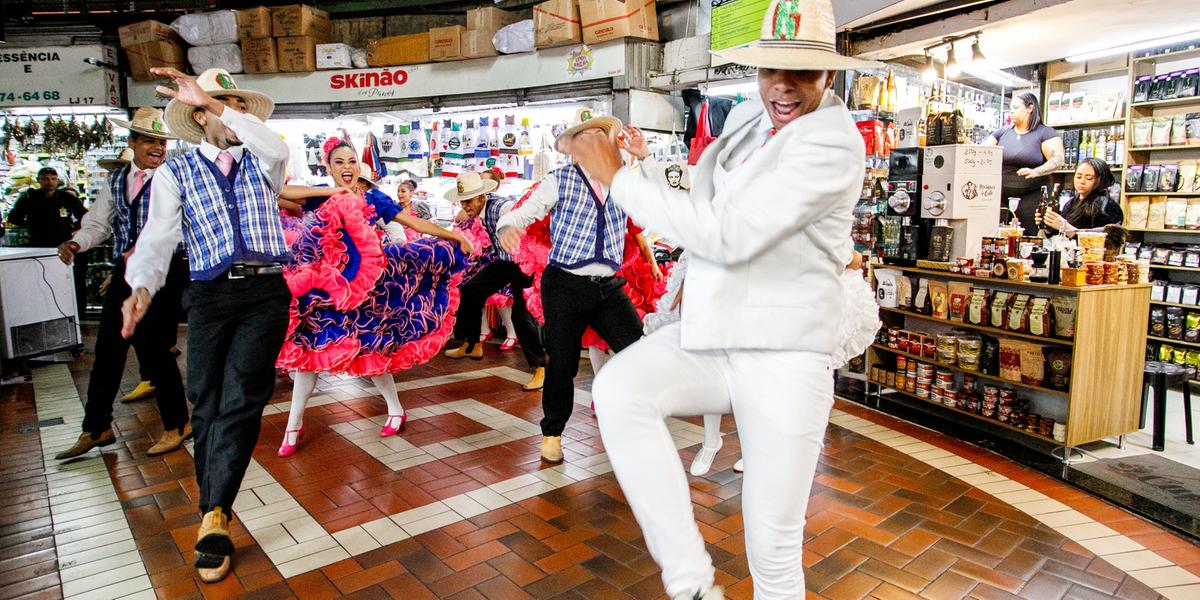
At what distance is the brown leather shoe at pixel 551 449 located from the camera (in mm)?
4262

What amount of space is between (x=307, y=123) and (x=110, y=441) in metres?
6.49

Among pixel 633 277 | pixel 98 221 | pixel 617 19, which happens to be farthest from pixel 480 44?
pixel 98 221

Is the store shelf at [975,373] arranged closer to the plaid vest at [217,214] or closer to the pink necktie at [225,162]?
the plaid vest at [217,214]

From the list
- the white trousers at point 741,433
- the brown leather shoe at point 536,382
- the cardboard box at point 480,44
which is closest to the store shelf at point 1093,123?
the brown leather shoe at point 536,382

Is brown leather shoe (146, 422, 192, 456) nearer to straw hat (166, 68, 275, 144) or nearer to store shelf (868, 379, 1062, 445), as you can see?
straw hat (166, 68, 275, 144)

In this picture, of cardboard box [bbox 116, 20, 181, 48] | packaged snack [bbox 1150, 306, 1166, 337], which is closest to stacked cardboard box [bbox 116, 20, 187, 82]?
cardboard box [bbox 116, 20, 181, 48]

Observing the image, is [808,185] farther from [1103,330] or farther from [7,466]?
[7,466]

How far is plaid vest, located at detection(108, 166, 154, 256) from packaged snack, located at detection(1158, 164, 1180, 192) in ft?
26.7

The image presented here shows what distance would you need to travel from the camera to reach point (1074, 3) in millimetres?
4797

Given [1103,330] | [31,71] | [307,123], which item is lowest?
[1103,330]

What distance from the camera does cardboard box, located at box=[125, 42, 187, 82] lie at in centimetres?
984

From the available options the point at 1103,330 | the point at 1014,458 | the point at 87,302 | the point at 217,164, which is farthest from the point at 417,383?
the point at 87,302

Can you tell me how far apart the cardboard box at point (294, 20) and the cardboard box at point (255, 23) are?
0.21ft

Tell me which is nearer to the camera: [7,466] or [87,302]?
[7,466]
